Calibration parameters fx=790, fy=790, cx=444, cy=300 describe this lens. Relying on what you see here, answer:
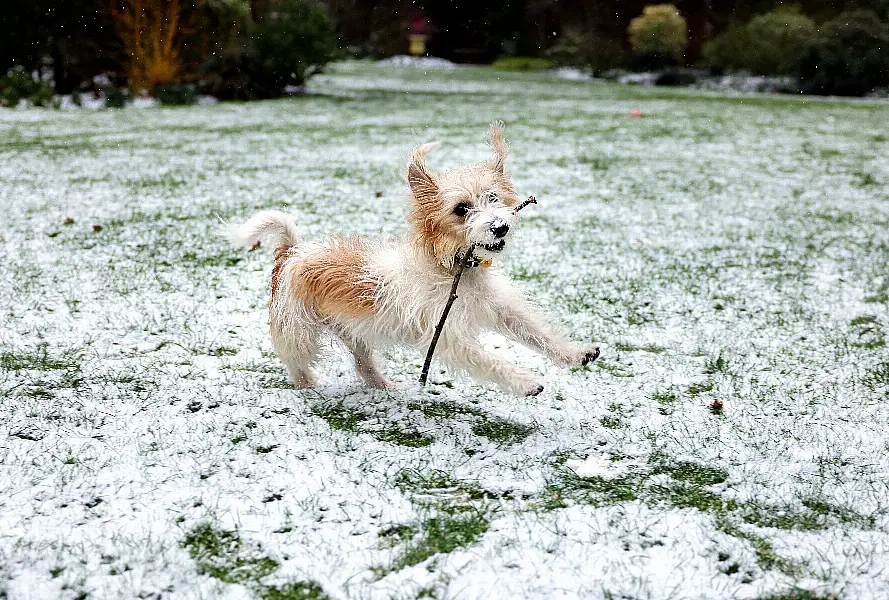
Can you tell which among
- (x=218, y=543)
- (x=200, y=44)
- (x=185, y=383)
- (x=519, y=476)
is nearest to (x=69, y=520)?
(x=218, y=543)

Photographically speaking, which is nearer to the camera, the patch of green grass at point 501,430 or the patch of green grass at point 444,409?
the patch of green grass at point 501,430

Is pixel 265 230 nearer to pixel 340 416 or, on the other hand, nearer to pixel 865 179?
pixel 340 416

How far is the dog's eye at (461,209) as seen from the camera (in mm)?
3209

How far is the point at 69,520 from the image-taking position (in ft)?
9.07

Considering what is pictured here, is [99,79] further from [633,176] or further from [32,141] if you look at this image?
[633,176]

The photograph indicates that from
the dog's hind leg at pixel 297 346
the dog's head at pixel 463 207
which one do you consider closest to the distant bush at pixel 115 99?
the dog's hind leg at pixel 297 346

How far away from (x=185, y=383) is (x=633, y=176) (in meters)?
7.52

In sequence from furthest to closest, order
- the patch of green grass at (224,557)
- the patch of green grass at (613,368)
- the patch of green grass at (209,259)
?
the patch of green grass at (209,259) → the patch of green grass at (613,368) → the patch of green grass at (224,557)

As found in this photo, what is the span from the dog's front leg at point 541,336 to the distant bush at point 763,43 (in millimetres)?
23021

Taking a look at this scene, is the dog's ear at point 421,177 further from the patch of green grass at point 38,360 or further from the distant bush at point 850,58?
the distant bush at point 850,58

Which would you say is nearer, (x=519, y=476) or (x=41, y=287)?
(x=519, y=476)

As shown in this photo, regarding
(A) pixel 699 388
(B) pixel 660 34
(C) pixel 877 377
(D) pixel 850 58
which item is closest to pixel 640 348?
(A) pixel 699 388

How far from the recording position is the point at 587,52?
31891 millimetres

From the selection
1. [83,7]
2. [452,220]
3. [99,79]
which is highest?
[83,7]
